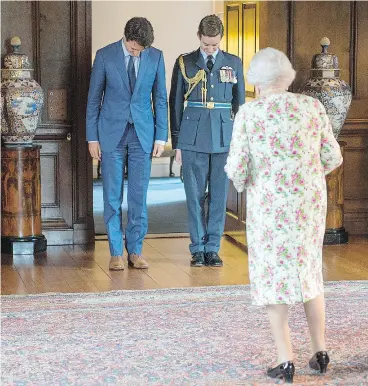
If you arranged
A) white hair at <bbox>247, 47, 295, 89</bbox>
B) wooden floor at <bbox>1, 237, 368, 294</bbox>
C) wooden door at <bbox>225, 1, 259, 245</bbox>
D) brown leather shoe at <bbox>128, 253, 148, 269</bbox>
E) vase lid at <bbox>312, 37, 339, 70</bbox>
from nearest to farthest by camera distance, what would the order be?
white hair at <bbox>247, 47, 295, 89</bbox>, wooden floor at <bbox>1, 237, 368, 294</bbox>, brown leather shoe at <bbox>128, 253, 148, 269</bbox>, vase lid at <bbox>312, 37, 339, 70</bbox>, wooden door at <bbox>225, 1, 259, 245</bbox>

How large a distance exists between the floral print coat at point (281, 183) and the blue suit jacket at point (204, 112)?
88.2 inches

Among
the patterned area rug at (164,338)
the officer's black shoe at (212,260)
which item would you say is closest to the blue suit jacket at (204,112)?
the officer's black shoe at (212,260)

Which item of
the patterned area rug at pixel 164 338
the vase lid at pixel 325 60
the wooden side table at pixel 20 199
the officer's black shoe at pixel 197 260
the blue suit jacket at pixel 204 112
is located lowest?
the patterned area rug at pixel 164 338

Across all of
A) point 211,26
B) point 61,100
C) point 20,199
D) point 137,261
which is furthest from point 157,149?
point 61,100

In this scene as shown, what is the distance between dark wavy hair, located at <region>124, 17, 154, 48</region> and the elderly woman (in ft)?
6.71

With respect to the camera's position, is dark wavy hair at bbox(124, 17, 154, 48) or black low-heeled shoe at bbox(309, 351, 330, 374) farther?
dark wavy hair at bbox(124, 17, 154, 48)

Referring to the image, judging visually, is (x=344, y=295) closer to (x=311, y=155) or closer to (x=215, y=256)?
(x=215, y=256)

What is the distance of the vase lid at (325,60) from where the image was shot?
6.92m

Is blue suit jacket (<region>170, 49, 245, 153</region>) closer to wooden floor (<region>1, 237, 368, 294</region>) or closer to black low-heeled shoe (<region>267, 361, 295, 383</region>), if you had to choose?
wooden floor (<region>1, 237, 368, 294</region>)

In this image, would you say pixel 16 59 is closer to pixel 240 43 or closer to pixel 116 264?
pixel 116 264

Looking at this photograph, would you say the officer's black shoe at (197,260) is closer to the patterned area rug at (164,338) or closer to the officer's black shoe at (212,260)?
the officer's black shoe at (212,260)

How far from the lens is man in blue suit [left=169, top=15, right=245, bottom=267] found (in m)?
6.01

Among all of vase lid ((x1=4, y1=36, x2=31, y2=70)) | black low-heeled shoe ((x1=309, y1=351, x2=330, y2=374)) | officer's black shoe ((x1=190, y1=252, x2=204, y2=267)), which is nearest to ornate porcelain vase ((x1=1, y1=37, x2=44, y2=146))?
vase lid ((x1=4, y1=36, x2=31, y2=70))

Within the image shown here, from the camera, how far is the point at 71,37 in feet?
22.6
